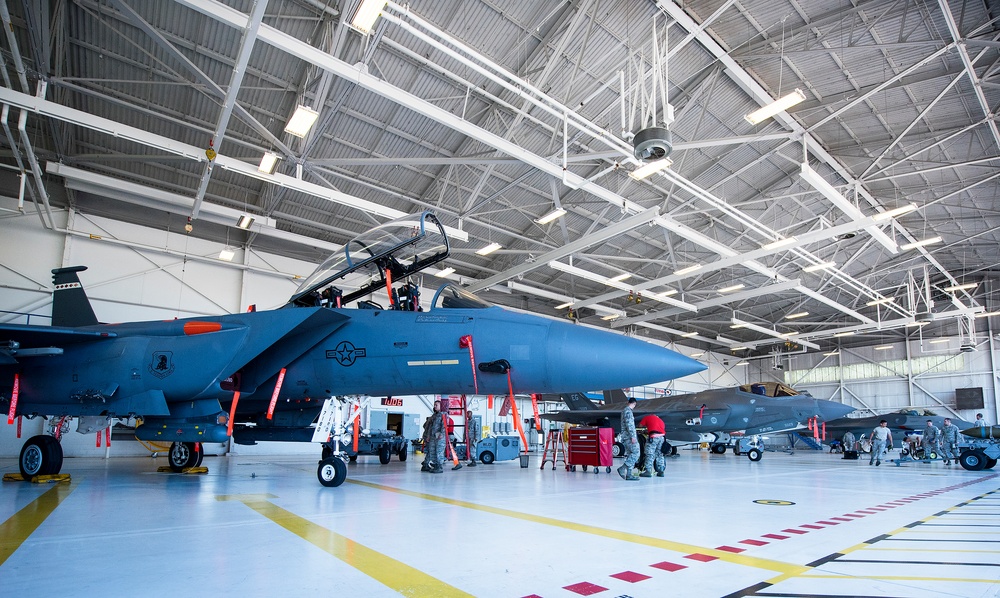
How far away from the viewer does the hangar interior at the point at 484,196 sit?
338cm

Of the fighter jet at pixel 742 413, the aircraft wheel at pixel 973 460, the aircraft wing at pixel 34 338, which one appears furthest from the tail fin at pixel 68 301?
the aircraft wheel at pixel 973 460

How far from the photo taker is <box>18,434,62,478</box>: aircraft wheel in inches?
283

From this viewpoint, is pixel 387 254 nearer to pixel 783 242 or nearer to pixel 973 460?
pixel 783 242

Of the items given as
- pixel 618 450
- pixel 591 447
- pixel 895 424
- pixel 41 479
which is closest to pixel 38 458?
pixel 41 479

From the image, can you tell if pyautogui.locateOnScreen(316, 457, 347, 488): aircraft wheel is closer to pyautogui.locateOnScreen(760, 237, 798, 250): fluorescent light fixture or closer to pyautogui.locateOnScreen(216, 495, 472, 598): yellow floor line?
pyautogui.locateOnScreen(216, 495, 472, 598): yellow floor line

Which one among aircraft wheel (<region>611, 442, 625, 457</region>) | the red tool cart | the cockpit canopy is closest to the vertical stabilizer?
aircraft wheel (<region>611, 442, 625, 457</region>)

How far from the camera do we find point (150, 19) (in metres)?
10.3

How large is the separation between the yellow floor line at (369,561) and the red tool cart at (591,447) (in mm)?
7395

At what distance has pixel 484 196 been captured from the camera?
16672 mm

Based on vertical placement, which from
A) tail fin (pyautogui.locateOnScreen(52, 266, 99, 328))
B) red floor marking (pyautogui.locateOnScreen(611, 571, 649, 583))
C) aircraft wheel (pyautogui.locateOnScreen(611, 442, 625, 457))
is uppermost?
tail fin (pyautogui.locateOnScreen(52, 266, 99, 328))

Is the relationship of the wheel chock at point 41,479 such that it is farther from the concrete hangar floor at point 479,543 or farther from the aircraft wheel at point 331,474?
the aircraft wheel at point 331,474

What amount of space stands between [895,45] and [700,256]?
11.9 meters

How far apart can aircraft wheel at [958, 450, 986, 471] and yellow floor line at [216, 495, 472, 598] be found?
16.1 meters

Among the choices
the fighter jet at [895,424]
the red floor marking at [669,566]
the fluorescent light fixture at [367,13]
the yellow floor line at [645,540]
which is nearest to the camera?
the red floor marking at [669,566]
